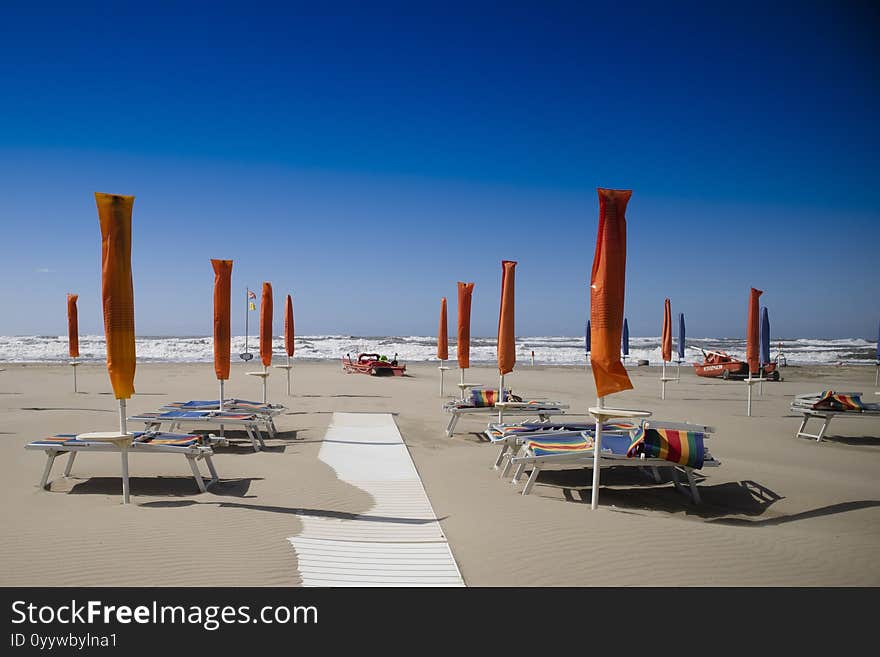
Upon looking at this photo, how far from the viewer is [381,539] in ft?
16.8

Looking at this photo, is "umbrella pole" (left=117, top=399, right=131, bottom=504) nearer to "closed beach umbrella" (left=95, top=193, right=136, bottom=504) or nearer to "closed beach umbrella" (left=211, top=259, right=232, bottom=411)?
"closed beach umbrella" (left=95, top=193, right=136, bottom=504)

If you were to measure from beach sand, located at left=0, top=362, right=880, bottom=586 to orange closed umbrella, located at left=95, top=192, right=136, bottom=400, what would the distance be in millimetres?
1392

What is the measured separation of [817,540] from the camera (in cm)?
501

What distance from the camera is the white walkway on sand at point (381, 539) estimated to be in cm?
418

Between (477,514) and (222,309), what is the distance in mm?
5564

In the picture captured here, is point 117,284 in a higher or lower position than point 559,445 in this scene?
higher

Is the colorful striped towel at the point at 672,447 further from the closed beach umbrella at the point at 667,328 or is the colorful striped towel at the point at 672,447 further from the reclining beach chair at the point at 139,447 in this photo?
the closed beach umbrella at the point at 667,328

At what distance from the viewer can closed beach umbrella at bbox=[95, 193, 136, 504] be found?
5.67 meters

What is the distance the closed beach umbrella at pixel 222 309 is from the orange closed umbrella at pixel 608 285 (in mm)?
5906

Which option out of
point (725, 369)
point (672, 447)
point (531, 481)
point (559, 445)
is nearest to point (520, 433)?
point (559, 445)

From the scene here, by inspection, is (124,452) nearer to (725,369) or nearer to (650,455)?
(650,455)
